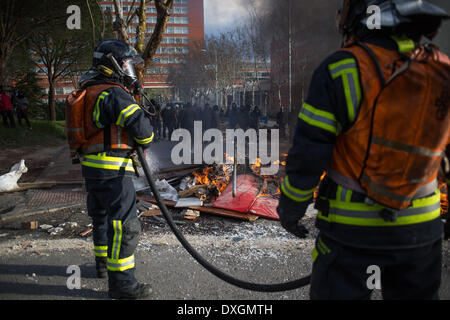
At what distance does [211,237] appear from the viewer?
12.6 feet

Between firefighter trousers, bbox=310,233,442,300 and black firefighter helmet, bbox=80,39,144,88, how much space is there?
7.26 ft

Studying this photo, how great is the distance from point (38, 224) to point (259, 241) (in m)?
2.91

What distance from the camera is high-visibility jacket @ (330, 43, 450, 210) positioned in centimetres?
127

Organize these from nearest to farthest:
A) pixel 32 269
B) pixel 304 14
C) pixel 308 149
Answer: pixel 308 149 < pixel 32 269 < pixel 304 14

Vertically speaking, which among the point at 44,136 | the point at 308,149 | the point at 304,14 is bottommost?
the point at 44,136

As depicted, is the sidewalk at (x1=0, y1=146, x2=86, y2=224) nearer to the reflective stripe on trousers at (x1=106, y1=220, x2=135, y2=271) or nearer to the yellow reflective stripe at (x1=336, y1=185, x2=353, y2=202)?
the reflective stripe on trousers at (x1=106, y1=220, x2=135, y2=271)

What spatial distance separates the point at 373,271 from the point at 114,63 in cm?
244

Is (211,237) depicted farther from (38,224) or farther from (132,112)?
(38,224)

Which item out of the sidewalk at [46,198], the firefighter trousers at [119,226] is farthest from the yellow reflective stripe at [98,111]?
the sidewalk at [46,198]

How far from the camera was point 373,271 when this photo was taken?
1.40 metres

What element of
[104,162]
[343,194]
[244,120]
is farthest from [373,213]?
[244,120]

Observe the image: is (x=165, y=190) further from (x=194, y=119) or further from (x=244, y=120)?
(x=244, y=120)

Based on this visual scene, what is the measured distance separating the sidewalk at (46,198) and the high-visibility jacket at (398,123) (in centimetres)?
466
